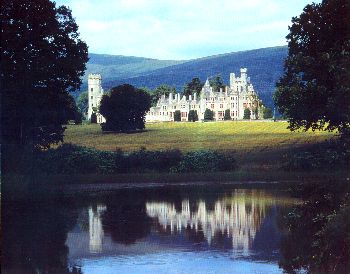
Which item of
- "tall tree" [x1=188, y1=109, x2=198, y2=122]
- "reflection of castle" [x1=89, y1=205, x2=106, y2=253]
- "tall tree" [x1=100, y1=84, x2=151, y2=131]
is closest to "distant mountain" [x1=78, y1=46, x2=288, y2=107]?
"tall tree" [x1=188, y1=109, x2=198, y2=122]

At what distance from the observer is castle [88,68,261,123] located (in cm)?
13500

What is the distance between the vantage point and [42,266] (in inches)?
827

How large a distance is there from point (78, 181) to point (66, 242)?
27.4 meters

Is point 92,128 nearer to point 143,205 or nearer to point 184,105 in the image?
point 184,105

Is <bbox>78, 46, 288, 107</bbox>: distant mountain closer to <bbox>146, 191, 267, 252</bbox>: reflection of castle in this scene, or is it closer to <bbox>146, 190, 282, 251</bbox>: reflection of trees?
<bbox>146, 190, 282, 251</bbox>: reflection of trees

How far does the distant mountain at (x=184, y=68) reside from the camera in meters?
134

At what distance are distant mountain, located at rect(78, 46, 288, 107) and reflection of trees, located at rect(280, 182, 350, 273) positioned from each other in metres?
103

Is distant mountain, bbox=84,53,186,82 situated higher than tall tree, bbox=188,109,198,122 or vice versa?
distant mountain, bbox=84,53,186,82

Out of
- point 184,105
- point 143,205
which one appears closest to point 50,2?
point 143,205

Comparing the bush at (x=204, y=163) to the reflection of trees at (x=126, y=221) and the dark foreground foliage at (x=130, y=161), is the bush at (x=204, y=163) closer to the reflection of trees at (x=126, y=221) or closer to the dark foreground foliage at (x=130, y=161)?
the dark foreground foliage at (x=130, y=161)

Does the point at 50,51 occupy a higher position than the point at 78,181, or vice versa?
the point at 50,51

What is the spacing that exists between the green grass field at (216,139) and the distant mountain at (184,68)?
94.7 feet

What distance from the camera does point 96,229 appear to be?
94.4 ft

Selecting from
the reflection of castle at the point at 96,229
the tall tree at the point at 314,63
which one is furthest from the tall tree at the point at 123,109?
the reflection of castle at the point at 96,229
